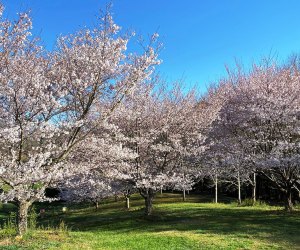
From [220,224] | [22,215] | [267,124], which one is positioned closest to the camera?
[22,215]

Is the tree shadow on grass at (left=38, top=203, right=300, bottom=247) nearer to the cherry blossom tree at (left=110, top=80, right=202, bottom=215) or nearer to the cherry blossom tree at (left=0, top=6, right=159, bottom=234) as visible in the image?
the cherry blossom tree at (left=110, top=80, right=202, bottom=215)

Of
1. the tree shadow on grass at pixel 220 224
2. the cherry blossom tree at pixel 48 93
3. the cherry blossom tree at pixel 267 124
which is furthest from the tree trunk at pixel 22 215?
the cherry blossom tree at pixel 267 124

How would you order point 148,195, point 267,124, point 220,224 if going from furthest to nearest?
point 148,195, point 267,124, point 220,224

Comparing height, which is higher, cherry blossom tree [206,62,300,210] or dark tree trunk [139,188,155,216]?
cherry blossom tree [206,62,300,210]

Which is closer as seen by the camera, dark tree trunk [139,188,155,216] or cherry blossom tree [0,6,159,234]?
cherry blossom tree [0,6,159,234]

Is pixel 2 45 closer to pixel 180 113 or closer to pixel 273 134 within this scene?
pixel 180 113

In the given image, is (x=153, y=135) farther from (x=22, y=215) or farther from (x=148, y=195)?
(x=22, y=215)

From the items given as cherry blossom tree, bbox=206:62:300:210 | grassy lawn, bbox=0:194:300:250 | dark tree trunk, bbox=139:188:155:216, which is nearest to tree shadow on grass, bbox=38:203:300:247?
grassy lawn, bbox=0:194:300:250

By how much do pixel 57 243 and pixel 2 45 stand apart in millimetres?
7265

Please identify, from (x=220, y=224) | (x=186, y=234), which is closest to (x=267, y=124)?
(x=220, y=224)

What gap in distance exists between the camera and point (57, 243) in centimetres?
1238

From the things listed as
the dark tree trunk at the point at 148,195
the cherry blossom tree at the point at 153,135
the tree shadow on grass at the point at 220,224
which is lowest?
the tree shadow on grass at the point at 220,224

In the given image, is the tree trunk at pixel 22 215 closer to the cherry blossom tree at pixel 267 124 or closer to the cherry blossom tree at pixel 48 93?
the cherry blossom tree at pixel 48 93

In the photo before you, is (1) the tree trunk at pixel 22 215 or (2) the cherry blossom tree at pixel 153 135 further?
(2) the cherry blossom tree at pixel 153 135
